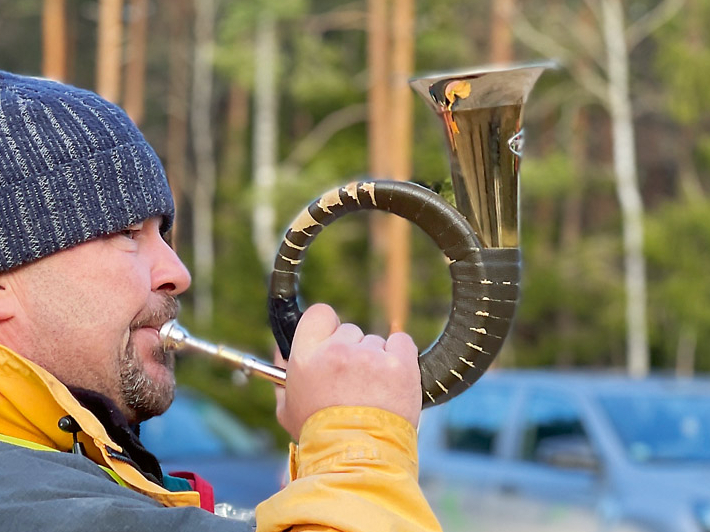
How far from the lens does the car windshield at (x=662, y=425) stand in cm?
575

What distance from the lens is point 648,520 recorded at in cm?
533

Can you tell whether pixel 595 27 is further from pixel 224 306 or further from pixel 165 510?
pixel 165 510

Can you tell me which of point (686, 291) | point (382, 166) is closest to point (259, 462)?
point (382, 166)

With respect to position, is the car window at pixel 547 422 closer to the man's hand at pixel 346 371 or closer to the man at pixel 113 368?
the man at pixel 113 368

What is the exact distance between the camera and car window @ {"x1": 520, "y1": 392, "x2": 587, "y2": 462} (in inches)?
239

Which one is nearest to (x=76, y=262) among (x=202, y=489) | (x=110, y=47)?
(x=202, y=489)

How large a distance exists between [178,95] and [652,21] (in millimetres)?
13423

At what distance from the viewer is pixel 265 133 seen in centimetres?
2723

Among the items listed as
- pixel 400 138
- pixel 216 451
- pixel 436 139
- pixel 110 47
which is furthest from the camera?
pixel 436 139

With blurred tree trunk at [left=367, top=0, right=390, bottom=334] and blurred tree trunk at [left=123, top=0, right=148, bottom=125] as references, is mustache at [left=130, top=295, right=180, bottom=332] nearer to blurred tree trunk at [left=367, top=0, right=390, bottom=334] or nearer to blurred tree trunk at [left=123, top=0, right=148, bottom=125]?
blurred tree trunk at [left=367, top=0, right=390, bottom=334]

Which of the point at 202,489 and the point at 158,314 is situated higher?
the point at 158,314

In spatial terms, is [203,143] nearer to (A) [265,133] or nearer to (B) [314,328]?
(A) [265,133]

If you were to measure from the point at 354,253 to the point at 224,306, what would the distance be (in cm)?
698

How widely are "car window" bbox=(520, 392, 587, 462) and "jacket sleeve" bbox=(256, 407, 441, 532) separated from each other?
16.0 feet
